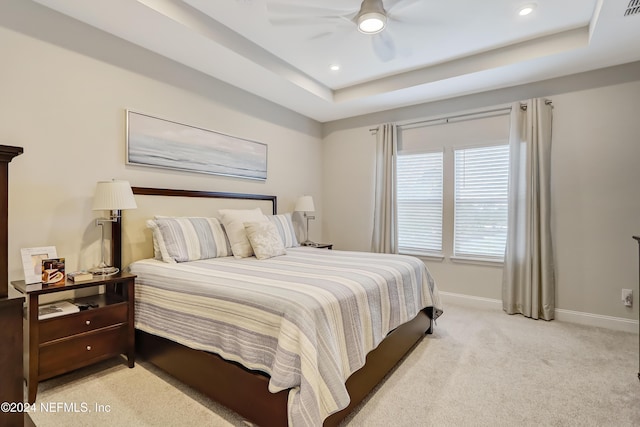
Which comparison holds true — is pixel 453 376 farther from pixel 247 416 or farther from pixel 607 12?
pixel 607 12

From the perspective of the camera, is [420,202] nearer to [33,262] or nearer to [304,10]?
[304,10]

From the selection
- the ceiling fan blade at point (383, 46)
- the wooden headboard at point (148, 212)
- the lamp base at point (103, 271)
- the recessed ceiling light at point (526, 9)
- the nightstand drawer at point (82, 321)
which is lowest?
the nightstand drawer at point (82, 321)

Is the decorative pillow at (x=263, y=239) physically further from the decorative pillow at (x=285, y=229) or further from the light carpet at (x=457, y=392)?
the light carpet at (x=457, y=392)

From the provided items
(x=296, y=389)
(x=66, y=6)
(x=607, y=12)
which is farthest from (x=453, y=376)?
(x=66, y=6)

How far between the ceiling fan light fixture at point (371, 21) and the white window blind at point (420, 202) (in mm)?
2244

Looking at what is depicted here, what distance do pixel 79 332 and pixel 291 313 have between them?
1.60m

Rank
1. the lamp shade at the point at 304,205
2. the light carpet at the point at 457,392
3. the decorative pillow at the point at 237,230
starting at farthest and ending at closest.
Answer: the lamp shade at the point at 304,205 < the decorative pillow at the point at 237,230 < the light carpet at the point at 457,392

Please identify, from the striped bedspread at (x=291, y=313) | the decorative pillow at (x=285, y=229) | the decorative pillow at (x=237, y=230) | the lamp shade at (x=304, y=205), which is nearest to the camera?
the striped bedspread at (x=291, y=313)

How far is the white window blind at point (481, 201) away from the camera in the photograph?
149 inches

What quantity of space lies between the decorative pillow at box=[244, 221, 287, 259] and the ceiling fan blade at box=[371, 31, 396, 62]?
201cm

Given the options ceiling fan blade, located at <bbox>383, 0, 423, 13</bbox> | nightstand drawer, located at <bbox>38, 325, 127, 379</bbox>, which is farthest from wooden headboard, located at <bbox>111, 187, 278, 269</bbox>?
ceiling fan blade, located at <bbox>383, 0, 423, 13</bbox>

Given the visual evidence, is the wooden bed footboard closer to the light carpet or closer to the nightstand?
the light carpet

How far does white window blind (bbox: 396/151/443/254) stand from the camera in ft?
13.9

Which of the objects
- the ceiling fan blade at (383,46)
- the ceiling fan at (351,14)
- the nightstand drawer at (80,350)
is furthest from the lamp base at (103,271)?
the ceiling fan blade at (383,46)
